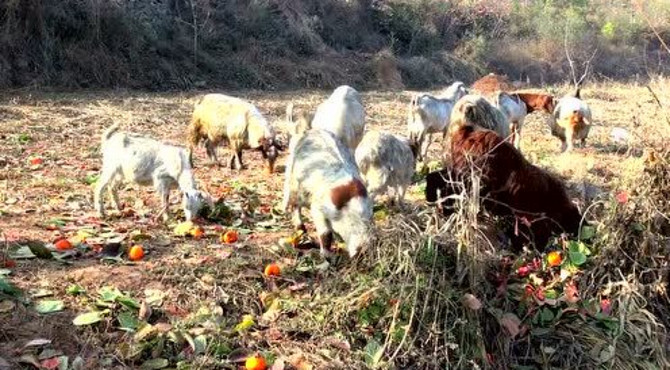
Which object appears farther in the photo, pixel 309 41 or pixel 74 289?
pixel 309 41

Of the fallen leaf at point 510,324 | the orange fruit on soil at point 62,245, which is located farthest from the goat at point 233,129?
the fallen leaf at point 510,324

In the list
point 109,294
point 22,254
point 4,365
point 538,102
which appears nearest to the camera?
point 4,365

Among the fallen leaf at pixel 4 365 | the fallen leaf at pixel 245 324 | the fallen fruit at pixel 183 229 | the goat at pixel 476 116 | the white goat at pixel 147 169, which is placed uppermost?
the goat at pixel 476 116

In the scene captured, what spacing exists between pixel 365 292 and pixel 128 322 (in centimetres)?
176

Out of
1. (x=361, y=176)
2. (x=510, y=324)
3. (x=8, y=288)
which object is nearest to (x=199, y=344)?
(x=8, y=288)

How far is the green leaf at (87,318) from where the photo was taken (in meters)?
5.43

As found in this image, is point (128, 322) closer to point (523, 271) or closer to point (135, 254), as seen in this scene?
point (135, 254)

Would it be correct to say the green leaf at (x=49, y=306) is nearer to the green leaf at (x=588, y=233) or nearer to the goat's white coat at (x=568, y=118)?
the green leaf at (x=588, y=233)

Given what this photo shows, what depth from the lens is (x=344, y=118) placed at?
964cm

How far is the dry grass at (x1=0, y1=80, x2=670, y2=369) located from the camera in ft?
18.0

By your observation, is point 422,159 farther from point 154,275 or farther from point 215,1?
point 215,1

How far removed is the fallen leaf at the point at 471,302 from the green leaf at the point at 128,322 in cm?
245

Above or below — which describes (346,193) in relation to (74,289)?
above

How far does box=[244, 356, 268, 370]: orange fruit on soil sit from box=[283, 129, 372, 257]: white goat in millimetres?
1329
